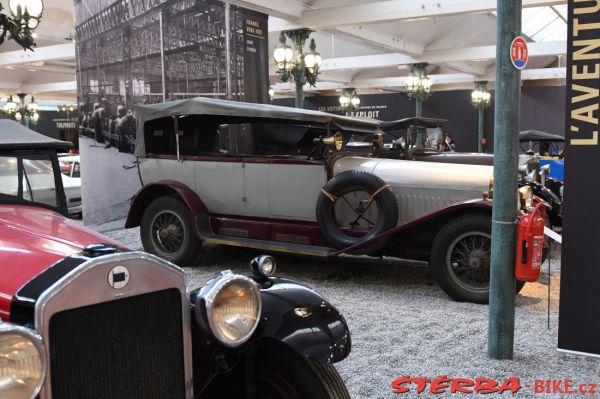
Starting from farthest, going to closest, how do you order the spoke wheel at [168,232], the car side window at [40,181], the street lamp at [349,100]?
1. the street lamp at [349,100]
2. the spoke wheel at [168,232]
3. the car side window at [40,181]

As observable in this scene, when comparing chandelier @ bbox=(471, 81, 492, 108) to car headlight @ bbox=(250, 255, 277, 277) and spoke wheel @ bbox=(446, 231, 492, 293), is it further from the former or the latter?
car headlight @ bbox=(250, 255, 277, 277)

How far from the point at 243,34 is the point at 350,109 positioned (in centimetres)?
1359

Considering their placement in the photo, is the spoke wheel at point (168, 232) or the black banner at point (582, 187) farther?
the spoke wheel at point (168, 232)

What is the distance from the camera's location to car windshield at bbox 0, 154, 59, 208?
2998mm

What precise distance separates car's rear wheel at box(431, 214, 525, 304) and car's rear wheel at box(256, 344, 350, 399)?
8.75ft

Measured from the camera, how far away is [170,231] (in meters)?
6.22

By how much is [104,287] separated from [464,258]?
358 cm

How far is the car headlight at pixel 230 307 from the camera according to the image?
1989 millimetres

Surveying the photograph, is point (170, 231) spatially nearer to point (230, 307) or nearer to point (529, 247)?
point (529, 247)

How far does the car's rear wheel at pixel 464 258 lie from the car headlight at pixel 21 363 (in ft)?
12.2

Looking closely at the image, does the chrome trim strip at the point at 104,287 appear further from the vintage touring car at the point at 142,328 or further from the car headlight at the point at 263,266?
the car headlight at the point at 263,266

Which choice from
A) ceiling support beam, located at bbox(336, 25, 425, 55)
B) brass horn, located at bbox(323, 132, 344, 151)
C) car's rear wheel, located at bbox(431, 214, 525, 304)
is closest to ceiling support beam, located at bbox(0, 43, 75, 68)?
ceiling support beam, located at bbox(336, 25, 425, 55)

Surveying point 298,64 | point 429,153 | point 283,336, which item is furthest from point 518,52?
point 298,64

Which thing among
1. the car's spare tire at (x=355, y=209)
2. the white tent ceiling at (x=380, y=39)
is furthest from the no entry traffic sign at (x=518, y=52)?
the white tent ceiling at (x=380, y=39)
